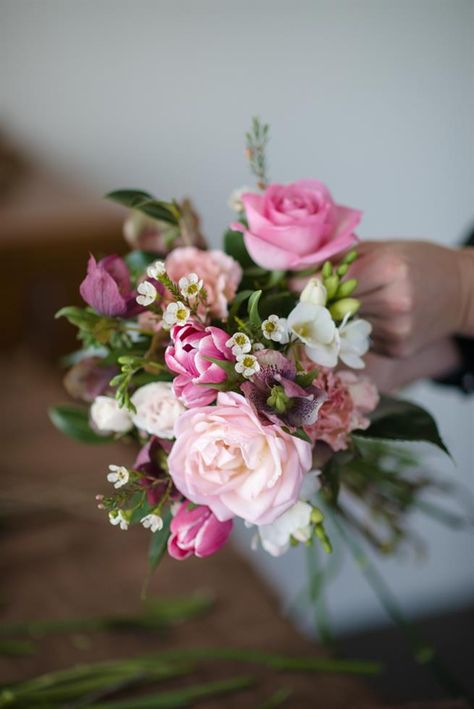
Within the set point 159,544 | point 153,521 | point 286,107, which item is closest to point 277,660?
point 159,544

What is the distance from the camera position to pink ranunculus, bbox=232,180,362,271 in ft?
1.91

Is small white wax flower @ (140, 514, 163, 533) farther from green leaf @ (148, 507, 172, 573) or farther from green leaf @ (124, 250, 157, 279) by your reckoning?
green leaf @ (124, 250, 157, 279)

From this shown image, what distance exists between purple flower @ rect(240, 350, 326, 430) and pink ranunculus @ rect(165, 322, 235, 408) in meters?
0.02

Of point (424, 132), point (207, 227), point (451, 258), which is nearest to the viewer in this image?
point (451, 258)

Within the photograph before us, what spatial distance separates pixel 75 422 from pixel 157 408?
0.22m

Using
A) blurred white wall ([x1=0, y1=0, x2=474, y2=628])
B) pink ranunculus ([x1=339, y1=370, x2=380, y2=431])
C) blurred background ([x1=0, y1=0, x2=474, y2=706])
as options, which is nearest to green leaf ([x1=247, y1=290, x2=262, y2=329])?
pink ranunculus ([x1=339, y1=370, x2=380, y2=431])

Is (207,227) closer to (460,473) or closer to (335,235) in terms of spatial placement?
(460,473)

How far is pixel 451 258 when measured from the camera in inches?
28.2

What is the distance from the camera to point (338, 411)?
1.79 feet

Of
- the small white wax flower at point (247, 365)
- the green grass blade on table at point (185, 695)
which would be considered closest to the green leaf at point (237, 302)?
the small white wax flower at point (247, 365)

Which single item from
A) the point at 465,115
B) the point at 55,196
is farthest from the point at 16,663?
the point at 55,196

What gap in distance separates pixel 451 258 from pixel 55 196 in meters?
1.94

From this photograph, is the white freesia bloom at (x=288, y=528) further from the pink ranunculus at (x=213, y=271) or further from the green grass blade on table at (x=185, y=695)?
the green grass blade on table at (x=185, y=695)

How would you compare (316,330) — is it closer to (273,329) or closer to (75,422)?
(273,329)
